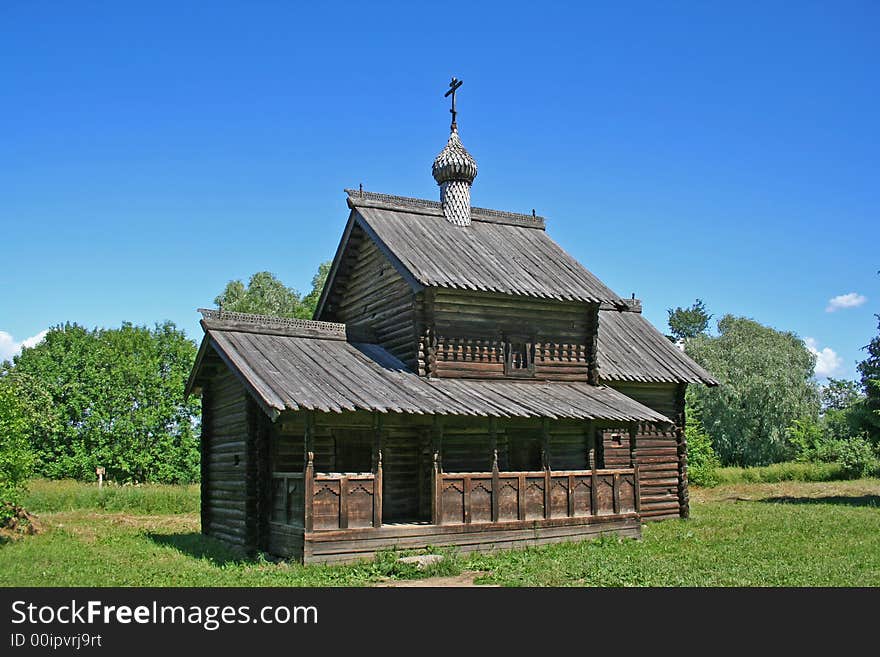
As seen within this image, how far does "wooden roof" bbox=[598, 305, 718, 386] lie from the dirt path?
1010 centimetres

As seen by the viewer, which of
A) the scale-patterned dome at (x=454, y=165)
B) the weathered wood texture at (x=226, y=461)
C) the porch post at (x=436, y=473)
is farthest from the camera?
the scale-patterned dome at (x=454, y=165)

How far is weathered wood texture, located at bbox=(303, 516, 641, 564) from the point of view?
15.9 metres

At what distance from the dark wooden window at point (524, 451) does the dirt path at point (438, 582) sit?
595 cm

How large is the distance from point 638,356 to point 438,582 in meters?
13.8

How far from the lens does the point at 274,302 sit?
58.1 metres

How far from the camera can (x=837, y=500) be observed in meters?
30.2

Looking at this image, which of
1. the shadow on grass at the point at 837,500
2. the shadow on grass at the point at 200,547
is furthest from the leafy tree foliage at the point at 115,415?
the shadow on grass at the point at 837,500

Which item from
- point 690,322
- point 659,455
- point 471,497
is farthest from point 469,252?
point 690,322

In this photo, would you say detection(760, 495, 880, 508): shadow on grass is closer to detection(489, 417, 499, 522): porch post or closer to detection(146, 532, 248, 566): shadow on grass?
detection(489, 417, 499, 522): porch post

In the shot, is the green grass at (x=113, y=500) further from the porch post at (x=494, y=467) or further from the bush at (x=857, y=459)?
the bush at (x=857, y=459)

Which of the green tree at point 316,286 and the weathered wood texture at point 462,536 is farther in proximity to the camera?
the green tree at point 316,286

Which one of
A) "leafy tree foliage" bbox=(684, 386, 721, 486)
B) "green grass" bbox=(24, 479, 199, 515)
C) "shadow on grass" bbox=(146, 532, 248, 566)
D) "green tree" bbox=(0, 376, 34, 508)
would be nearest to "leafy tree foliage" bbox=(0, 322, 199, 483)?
"green grass" bbox=(24, 479, 199, 515)

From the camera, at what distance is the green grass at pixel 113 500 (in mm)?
30969

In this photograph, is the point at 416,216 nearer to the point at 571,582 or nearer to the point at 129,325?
the point at 571,582
